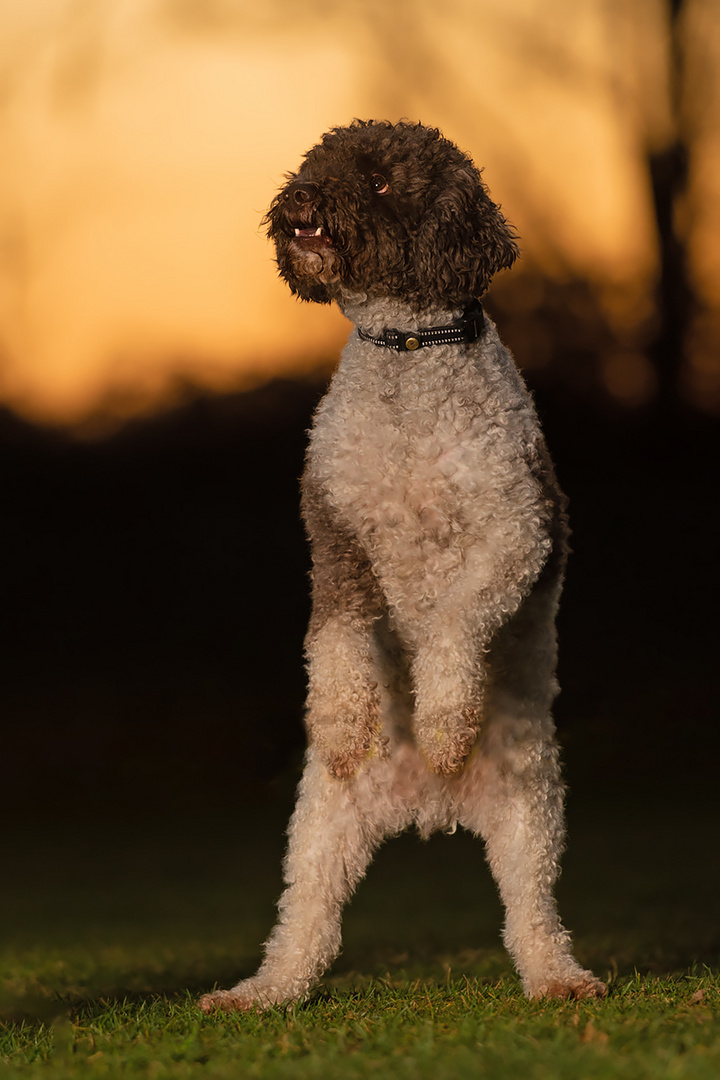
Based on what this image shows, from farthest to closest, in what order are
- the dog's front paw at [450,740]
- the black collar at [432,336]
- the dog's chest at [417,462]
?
the black collar at [432,336] < the dog's chest at [417,462] < the dog's front paw at [450,740]

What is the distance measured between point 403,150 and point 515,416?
1.26 meters

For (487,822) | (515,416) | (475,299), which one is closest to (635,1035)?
(487,822)

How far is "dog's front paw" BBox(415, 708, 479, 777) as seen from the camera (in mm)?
5461

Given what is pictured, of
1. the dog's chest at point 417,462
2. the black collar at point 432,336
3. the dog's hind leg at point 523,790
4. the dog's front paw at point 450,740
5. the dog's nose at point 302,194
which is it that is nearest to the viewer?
the dog's front paw at point 450,740

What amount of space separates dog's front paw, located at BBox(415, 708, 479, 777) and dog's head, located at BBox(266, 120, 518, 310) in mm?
1776

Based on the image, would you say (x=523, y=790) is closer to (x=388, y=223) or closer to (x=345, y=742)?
(x=345, y=742)

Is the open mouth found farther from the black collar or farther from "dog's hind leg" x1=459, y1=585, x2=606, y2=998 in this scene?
"dog's hind leg" x1=459, y1=585, x2=606, y2=998

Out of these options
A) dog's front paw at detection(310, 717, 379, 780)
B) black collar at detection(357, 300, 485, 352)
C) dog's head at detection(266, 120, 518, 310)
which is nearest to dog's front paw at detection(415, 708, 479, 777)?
dog's front paw at detection(310, 717, 379, 780)

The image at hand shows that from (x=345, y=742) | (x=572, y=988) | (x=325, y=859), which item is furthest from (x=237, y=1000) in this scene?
(x=572, y=988)

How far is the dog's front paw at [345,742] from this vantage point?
5664 millimetres

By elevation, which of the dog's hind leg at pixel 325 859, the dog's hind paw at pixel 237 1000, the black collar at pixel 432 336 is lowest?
the dog's hind paw at pixel 237 1000

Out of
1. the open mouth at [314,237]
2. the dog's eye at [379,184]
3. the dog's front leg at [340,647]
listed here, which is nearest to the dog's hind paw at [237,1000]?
the dog's front leg at [340,647]

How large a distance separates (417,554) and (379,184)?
1611 millimetres

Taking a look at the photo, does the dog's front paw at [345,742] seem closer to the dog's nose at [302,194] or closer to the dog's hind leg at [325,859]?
the dog's hind leg at [325,859]
